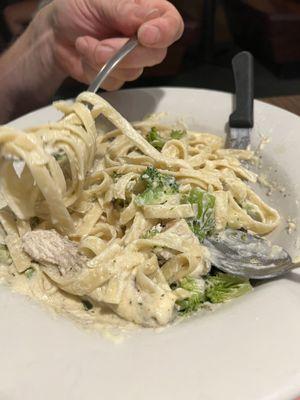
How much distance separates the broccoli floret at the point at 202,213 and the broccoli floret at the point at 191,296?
19 cm

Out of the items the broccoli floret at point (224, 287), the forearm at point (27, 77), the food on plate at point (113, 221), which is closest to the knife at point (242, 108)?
the food on plate at point (113, 221)

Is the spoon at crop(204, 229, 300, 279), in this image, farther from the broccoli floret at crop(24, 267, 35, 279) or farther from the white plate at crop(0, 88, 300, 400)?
the broccoli floret at crop(24, 267, 35, 279)

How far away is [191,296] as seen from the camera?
62.8 inches

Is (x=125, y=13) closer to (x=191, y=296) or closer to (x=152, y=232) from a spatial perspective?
(x=152, y=232)

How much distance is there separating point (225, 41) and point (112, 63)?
8.38 ft

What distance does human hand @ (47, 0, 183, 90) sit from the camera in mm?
2170

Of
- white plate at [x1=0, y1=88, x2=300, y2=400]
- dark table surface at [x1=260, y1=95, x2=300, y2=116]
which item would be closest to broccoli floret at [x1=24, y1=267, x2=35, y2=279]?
white plate at [x1=0, y1=88, x2=300, y2=400]

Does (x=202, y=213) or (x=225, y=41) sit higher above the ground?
(x=225, y=41)

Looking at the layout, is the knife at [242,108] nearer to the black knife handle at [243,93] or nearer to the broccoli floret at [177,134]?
the black knife handle at [243,93]

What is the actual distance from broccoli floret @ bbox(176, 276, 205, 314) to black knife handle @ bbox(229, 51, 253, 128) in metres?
0.98

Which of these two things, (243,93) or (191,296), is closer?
(191,296)

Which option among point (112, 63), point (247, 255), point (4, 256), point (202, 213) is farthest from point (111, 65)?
point (247, 255)

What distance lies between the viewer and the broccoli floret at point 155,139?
7.64 feet

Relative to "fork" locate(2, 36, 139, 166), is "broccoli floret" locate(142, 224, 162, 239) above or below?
below
